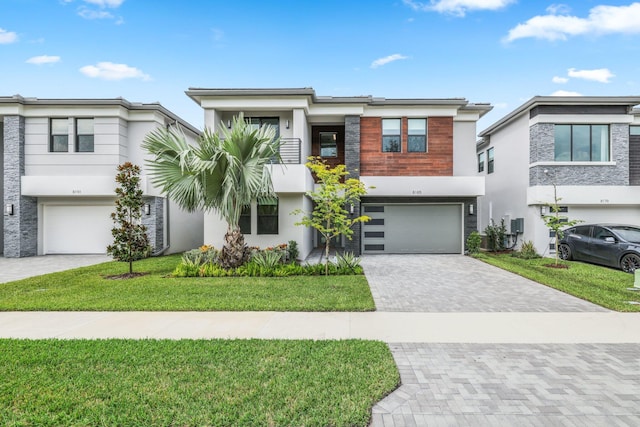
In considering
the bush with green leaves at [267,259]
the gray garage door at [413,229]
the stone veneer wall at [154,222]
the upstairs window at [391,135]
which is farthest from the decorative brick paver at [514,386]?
the stone veneer wall at [154,222]

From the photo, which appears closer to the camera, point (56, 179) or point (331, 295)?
point (331, 295)

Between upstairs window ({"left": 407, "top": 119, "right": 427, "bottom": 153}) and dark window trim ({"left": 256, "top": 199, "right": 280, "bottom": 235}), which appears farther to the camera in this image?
upstairs window ({"left": 407, "top": 119, "right": 427, "bottom": 153})

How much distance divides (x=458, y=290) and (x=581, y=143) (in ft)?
38.6

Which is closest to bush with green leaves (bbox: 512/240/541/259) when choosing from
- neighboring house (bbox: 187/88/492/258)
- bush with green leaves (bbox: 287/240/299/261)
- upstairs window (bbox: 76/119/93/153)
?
neighboring house (bbox: 187/88/492/258)

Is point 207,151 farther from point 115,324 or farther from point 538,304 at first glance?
point 538,304

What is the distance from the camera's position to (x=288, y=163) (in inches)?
497

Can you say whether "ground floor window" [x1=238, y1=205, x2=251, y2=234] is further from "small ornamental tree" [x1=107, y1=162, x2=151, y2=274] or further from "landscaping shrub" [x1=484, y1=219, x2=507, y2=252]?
"landscaping shrub" [x1=484, y1=219, x2=507, y2=252]

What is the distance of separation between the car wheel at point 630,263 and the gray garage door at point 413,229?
5661 millimetres

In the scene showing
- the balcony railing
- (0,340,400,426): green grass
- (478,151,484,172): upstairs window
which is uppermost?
(478,151,484,172): upstairs window

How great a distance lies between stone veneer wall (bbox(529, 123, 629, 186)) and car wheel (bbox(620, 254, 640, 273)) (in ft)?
16.0

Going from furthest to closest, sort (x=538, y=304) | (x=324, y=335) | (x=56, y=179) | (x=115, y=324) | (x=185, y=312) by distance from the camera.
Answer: (x=56, y=179) → (x=538, y=304) → (x=185, y=312) → (x=115, y=324) → (x=324, y=335)

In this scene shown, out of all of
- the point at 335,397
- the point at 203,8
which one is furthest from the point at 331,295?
the point at 203,8

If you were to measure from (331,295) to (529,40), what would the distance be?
56.7ft

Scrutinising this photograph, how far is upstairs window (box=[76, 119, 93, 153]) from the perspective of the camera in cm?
1435
